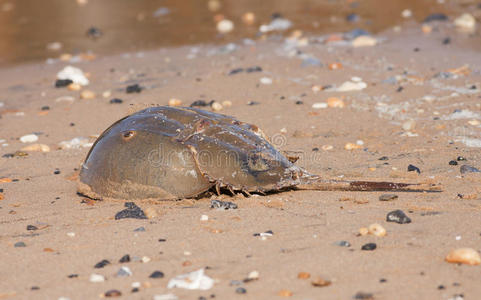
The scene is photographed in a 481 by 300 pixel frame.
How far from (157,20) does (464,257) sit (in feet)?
29.3

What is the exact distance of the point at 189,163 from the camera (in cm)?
344

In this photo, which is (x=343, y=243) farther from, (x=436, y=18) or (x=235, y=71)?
(x=436, y=18)

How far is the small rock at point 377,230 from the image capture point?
9.34 ft

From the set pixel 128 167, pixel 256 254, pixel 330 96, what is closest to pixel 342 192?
pixel 256 254

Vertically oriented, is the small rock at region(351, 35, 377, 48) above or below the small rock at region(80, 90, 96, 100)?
above

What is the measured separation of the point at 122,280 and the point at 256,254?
0.58 metres

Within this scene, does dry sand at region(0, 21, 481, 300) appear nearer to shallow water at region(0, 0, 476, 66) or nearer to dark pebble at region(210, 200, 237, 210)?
dark pebble at region(210, 200, 237, 210)

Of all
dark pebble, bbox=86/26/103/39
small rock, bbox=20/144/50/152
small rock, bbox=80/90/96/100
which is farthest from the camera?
dark pebble, bbox=86/26/103/39

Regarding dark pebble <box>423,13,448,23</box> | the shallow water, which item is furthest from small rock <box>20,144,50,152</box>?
dark pebble <box>423,13,448,23</box>

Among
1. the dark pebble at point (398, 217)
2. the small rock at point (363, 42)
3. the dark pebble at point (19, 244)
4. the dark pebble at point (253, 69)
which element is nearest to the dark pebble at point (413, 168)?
the dark pebble at point (398, 217)

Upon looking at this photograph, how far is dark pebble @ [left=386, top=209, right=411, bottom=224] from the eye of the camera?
9.84ft

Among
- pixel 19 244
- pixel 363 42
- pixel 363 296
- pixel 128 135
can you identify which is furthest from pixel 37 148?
pixel 363 42

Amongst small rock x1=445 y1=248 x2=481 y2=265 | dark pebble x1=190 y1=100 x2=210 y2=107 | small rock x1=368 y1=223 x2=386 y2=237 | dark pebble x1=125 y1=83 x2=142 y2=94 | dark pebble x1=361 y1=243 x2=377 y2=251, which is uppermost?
dark pebble x1=125 y1=83 x2=142 y2=94

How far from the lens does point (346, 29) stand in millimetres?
8852
